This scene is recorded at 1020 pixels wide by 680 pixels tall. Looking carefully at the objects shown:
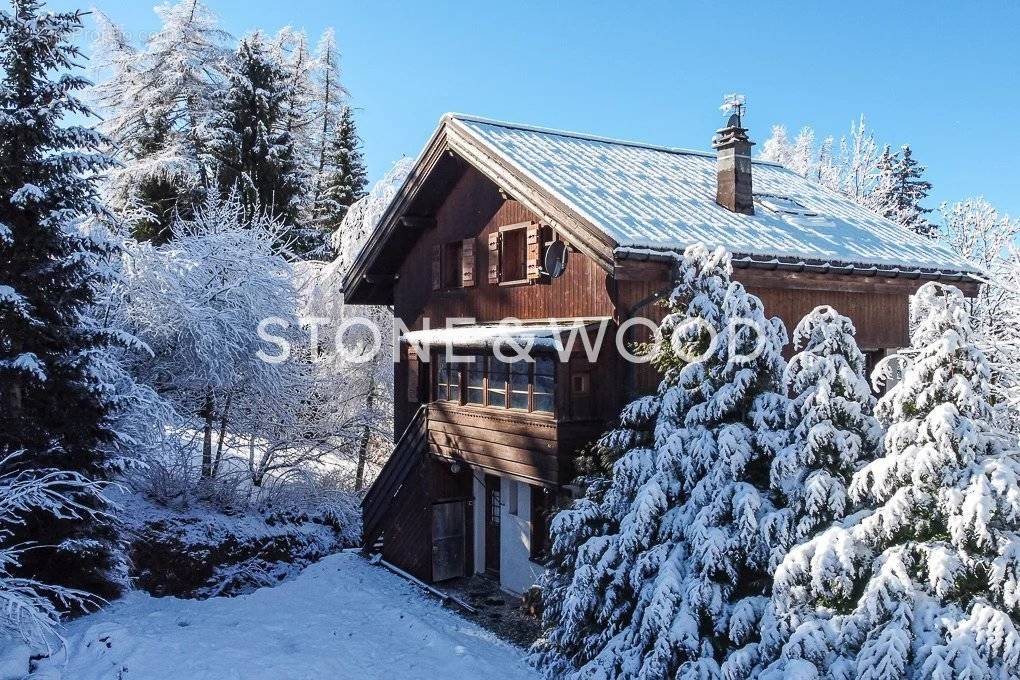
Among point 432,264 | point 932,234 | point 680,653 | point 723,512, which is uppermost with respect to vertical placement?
point 932,234

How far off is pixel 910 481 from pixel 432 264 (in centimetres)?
1225

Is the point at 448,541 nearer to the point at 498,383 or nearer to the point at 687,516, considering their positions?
the point at 498,383

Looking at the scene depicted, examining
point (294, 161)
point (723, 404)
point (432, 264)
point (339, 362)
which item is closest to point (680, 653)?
point (723, 404)

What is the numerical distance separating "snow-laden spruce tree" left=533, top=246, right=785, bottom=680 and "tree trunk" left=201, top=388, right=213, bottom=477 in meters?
14.7

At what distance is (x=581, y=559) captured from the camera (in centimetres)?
1009

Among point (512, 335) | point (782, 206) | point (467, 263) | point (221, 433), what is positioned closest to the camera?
point (512, 335)

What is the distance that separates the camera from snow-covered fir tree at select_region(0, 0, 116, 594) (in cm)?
1269

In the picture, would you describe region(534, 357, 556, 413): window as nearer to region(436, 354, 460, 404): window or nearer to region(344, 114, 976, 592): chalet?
region(344, 114, 976, 592): chalet

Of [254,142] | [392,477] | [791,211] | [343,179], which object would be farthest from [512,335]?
[343,179]

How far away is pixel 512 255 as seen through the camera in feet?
50.6

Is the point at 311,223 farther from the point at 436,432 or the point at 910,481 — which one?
the point at 910,481

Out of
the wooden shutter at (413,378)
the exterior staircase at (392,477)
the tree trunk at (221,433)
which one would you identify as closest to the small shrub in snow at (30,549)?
the exterior staircase at (392,477)

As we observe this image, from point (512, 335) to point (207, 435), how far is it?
43.6ft

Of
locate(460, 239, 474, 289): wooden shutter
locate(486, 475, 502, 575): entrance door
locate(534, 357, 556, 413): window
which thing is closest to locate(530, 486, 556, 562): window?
locate(486, 475, 502, 575): entrance door
